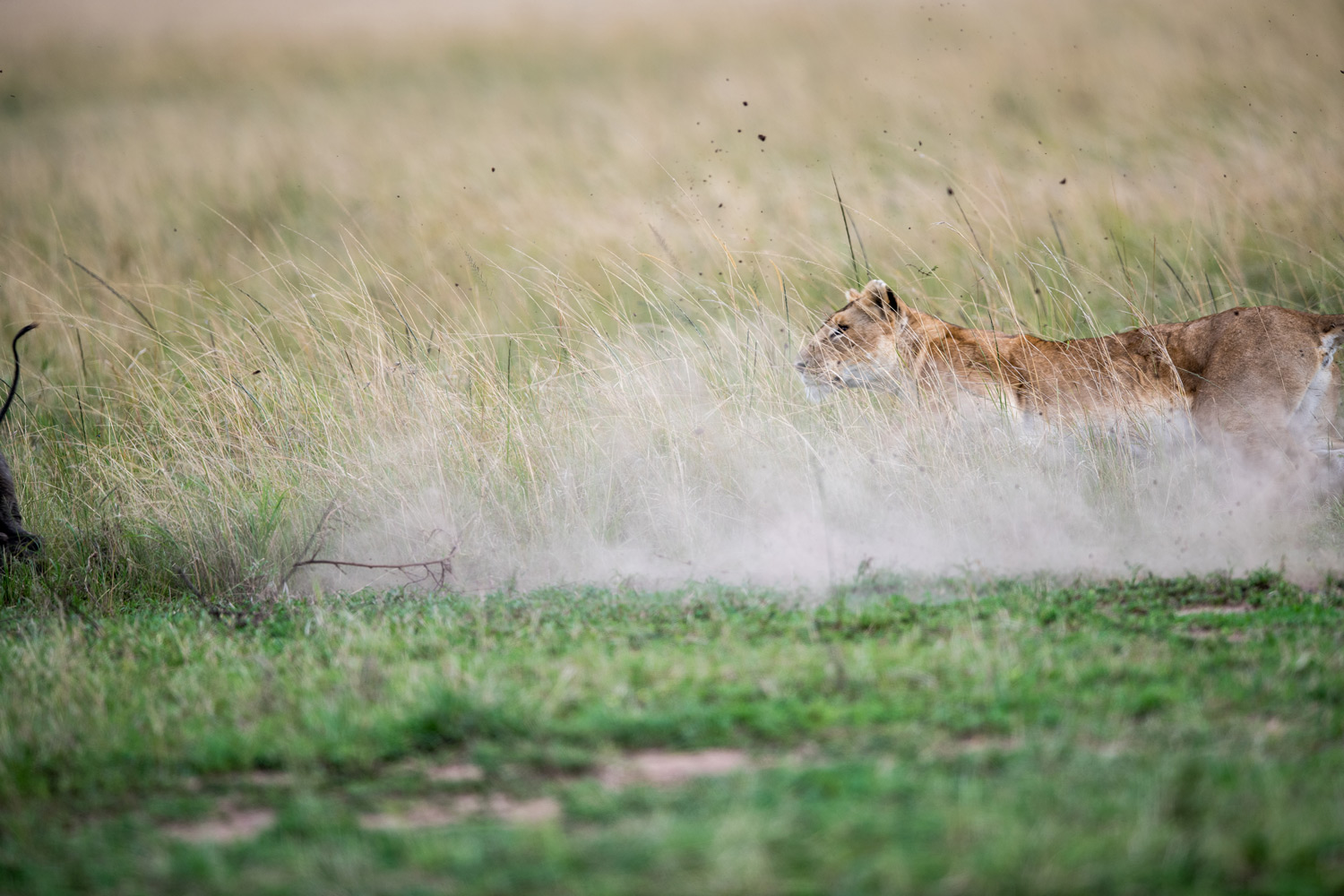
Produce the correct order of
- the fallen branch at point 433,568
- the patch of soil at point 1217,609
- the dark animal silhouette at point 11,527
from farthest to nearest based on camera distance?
the dark animal silhouette at point 11,527, the fallen branch at point 433,568, the patch of soil at point 1217,609

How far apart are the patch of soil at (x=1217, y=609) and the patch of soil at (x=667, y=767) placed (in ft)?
9.04

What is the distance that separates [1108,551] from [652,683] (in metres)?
3.45

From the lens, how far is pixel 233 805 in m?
3.72

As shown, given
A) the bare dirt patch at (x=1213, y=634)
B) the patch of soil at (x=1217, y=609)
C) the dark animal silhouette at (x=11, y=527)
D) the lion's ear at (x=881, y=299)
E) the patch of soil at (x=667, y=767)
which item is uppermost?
the lion's ear at (x=881, y=299)

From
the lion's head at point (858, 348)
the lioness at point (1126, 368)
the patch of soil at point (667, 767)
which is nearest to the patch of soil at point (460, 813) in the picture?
the patch of soil at point (667, 767)

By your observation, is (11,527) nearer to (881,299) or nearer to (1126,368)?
(881,299)

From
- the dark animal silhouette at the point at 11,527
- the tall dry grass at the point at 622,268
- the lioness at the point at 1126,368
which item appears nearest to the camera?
the dark animal silhouette at the point at 11,527

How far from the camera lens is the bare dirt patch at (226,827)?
137 inches

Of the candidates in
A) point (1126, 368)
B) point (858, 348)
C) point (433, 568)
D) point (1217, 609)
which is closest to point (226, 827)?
point (433, 568)

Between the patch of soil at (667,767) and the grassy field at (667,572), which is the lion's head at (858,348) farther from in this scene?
the patch of soil at (667,767)

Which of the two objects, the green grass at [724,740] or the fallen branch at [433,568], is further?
the fallen branch at [433,568]

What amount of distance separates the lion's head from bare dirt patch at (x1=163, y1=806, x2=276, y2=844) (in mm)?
5755

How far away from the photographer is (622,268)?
1123 cm

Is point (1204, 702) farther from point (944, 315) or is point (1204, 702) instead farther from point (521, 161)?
point (521, 161)
